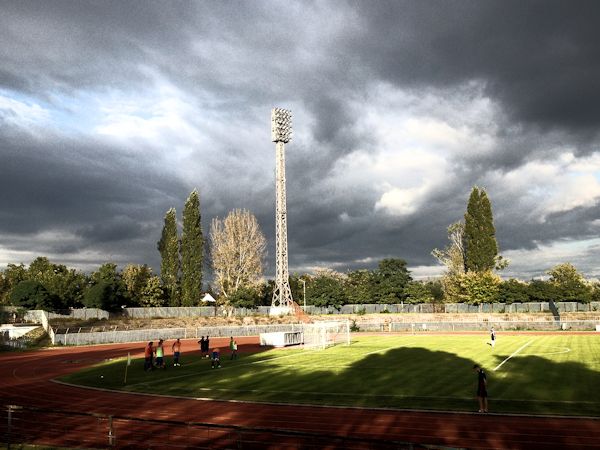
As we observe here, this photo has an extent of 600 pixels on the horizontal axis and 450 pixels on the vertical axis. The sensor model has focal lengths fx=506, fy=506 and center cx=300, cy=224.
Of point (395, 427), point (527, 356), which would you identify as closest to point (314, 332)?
point (527, 356)

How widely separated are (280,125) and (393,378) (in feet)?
240

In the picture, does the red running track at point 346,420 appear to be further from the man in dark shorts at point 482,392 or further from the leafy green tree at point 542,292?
the leafy green tree at point 542,292

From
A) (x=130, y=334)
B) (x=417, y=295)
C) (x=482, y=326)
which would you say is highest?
(x=417, y=295)

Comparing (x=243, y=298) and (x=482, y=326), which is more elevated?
(x=243, y=298)

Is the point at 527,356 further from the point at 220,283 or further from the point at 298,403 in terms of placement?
the point at 220,283

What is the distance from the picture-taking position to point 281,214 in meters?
92.1

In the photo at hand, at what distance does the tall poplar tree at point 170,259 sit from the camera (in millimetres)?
93062

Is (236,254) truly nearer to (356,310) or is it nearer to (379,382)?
(356,310)

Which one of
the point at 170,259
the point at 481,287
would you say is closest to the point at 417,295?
the point at 481,287

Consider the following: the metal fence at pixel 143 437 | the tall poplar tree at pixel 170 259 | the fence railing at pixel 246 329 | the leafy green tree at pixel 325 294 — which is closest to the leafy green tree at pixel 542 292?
the fence railing at pixel 246 329

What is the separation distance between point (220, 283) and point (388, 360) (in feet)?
209

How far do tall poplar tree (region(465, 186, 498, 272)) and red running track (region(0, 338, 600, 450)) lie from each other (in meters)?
84.5

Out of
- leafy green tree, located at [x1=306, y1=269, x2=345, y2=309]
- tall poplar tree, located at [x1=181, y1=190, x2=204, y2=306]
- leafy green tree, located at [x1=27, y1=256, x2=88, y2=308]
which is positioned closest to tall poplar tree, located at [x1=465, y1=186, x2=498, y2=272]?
leafy green tree, located at [x1=306, y1=269, x2=345, y2=309]

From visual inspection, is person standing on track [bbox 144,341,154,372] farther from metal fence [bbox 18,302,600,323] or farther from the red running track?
metal fence [bbox 18,302,600,323]
